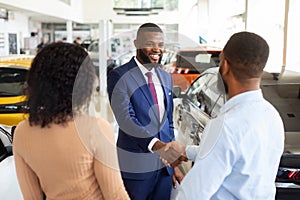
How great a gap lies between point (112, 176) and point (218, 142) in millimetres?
365

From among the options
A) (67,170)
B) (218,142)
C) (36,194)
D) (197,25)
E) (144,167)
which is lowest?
(144,167)

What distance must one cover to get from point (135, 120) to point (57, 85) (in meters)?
0.74

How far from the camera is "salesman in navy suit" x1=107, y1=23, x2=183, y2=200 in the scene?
177cm

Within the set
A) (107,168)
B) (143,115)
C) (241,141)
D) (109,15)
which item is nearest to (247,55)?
(241,141)

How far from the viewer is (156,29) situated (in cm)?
190

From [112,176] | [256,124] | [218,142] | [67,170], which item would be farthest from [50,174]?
[256,124]

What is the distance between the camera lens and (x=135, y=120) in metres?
1.76

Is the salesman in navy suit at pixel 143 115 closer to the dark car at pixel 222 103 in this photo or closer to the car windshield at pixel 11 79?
the dark car at pixel 222 103

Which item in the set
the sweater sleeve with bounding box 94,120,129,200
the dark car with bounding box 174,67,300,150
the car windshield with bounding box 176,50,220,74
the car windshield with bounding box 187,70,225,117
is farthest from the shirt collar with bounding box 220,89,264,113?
the car windshield with bounding box 176,50,220,74

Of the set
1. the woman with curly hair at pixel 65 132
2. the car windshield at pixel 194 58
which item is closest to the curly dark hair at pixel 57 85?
the woman with curly hair at pixel 65 132

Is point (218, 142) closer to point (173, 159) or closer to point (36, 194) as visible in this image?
point (36, 194)

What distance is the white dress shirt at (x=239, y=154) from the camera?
108 centimetres

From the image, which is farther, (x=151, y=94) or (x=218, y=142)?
(x=151, y=94)

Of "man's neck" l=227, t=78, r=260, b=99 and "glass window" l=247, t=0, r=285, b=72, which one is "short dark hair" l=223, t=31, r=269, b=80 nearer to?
"man's neck" l=227, t=78, r=260, b=99
